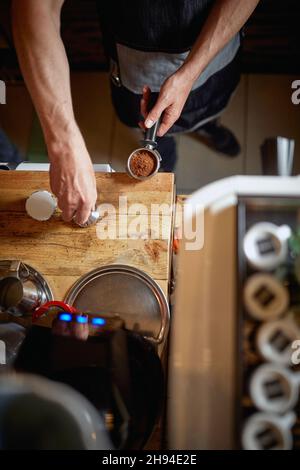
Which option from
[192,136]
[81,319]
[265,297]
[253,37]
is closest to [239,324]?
[265,297]

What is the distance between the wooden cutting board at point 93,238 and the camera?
1.63 metres

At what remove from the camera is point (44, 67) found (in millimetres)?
1525

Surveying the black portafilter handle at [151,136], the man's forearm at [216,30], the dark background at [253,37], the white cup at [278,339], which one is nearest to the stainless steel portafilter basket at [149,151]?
the black portafilter handle at [151,136]

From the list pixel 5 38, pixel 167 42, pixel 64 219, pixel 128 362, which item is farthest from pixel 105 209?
pixel 5 38

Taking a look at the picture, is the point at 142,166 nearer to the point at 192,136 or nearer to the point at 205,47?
the point at 205,47

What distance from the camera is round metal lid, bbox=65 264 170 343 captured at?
5.02 feet

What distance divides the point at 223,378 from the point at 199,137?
2.10 m

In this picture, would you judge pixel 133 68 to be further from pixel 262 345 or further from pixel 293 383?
pixel 293 383

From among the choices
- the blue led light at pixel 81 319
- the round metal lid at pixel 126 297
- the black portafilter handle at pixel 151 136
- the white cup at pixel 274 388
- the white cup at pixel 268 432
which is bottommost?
the white cup at pixel 268 432

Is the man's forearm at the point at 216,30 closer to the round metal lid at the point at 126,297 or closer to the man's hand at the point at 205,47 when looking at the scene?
the man's hand at the point at 205,47

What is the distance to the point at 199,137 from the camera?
10.5 ft

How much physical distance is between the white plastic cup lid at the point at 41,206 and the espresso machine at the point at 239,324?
782 mm

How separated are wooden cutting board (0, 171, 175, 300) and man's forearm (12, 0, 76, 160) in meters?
0.33

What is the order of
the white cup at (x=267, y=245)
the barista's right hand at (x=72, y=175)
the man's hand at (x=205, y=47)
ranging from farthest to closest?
1. the white cup at (x=267, y=245)
2. the man's hand at (x=205, y=47)
3. the barista's right hand at (x=72, y=175)
